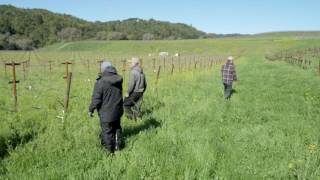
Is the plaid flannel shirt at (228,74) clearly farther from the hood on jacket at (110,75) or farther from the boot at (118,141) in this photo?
the hood on jacket at (110,75)

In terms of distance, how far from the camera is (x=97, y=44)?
119312 mm

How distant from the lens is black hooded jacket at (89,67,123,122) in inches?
313

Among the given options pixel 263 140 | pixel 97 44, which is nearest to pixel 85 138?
pixel 263 140

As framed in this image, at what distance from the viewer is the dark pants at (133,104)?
10.9 metres

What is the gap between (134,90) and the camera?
10891 millimetres

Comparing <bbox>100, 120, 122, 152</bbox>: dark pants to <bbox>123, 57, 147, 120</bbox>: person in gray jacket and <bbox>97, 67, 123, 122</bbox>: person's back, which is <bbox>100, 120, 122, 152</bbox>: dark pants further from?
<bbox>123, 57, 147, 120</bbox>: person in gray jacket

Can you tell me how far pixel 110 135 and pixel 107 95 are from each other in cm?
74

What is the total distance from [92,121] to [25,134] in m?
1.80

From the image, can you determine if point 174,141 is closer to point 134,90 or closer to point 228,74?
point 134,90

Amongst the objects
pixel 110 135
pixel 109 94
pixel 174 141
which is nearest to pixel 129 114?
pixel 174 141

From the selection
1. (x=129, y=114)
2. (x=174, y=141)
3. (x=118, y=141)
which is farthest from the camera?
(x=129, y=114)

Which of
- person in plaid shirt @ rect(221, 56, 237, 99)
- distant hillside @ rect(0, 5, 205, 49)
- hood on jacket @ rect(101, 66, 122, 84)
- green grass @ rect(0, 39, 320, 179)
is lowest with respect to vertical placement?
green grass @ rect(0, 39, 320, 179)

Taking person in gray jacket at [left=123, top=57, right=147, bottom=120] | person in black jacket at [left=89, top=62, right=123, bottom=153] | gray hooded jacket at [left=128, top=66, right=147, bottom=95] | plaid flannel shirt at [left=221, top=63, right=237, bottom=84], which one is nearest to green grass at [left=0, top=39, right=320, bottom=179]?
person in black jacket at [left=89, top=62, right=123, bottom=153]

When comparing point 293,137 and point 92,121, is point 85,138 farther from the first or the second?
point 293,137
